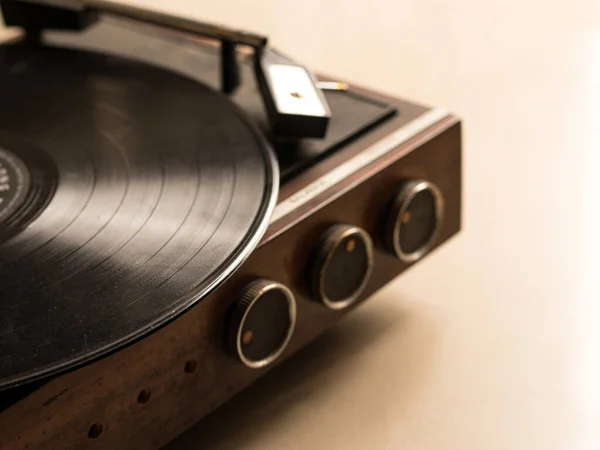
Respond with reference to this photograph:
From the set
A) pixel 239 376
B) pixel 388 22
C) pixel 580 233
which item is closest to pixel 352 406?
pixel 239 376

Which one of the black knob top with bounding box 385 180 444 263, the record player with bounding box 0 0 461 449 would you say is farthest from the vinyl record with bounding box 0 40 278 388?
the black knob top with bounding box 385 180 444 263

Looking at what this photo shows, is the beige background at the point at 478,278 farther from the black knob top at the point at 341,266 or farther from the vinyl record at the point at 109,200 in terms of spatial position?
the vinyl record at the point at 109,200

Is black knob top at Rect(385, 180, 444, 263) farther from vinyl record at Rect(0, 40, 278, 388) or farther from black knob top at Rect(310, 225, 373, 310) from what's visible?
vinyl record at Rect(0, 40, 278, 388)

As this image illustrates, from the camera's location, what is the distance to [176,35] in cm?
111

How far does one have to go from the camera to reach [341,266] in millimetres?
864

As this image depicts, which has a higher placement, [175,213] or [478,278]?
[175,213]

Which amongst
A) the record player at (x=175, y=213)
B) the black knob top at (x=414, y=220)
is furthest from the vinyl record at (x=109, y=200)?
the black knob top at (x=414, y=220)

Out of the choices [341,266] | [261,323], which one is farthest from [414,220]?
[261,323]

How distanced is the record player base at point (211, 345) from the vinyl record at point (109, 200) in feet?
0.18

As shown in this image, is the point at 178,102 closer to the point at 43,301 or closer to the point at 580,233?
the point at 43,301

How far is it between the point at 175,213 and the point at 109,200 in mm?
56

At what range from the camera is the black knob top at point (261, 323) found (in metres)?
0.77

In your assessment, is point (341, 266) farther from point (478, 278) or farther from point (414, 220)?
point (478, 278)

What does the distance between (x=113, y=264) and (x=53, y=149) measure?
192 mm
